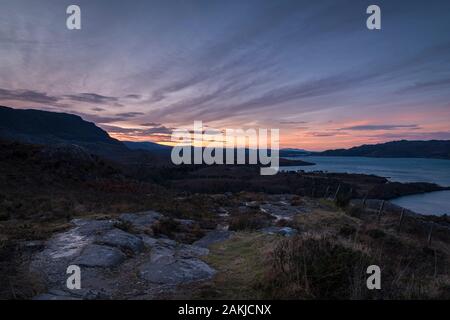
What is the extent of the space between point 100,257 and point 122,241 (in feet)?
4.10

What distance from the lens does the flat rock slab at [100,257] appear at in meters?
7.28

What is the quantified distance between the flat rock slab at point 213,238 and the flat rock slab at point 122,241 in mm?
2093

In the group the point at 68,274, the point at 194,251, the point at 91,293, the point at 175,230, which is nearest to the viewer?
the point at 91,293

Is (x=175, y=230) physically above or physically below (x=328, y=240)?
below

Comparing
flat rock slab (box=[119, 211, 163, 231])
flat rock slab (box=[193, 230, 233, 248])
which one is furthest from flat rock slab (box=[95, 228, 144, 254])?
flat rock slab (box=[193, 230, 233, 248])

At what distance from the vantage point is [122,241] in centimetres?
884

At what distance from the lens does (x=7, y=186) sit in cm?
1911

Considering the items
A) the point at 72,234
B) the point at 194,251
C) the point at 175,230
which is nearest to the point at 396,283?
the point at 194,251

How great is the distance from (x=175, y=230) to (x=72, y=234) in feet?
11.9

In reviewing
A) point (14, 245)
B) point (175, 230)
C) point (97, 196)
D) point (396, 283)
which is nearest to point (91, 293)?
point (14, 245)

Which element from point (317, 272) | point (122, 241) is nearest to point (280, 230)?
point (122, 241)
